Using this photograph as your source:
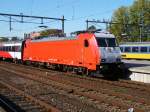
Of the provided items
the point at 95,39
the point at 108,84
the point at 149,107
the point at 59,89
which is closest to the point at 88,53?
the point at 95,39

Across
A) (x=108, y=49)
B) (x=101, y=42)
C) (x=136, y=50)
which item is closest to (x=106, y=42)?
(x=101, y=42)

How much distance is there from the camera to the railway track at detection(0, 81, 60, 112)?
38.3 feet

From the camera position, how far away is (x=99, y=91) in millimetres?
16141

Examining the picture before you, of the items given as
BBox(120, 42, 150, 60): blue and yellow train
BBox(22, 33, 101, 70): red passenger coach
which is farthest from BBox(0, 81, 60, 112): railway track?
BBox(120, 42, 150, 60): blue and yellow train

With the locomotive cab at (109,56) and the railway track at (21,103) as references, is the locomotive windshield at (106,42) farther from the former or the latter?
the railway track at (21,103)

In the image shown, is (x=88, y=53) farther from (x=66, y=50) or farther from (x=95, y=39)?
(x=66, y=50)

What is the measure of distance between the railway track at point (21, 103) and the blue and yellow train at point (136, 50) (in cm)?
2918

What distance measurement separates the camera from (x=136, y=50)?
4634 cm

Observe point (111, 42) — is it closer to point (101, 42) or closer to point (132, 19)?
point (101, 42)

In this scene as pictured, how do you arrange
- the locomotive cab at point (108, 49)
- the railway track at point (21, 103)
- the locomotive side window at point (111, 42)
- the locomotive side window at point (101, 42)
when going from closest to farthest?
the railway track at point (21, 103) < the locomotive cab at point (108, 49) < the locomotive side window at point (101, 42) < the locomotive side window at point (111, 42)

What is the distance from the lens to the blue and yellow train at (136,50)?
43763 millimetres

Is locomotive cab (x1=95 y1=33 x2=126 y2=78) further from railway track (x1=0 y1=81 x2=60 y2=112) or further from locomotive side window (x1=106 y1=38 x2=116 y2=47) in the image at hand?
railway track (x1=0 y1=81 x2=60 y2=112)

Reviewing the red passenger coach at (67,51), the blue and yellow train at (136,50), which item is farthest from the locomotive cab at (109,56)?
the blue and yellow train at (136,50)

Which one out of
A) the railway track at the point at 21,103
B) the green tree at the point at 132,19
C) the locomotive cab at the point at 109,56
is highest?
the green tree at the point at 132,19
